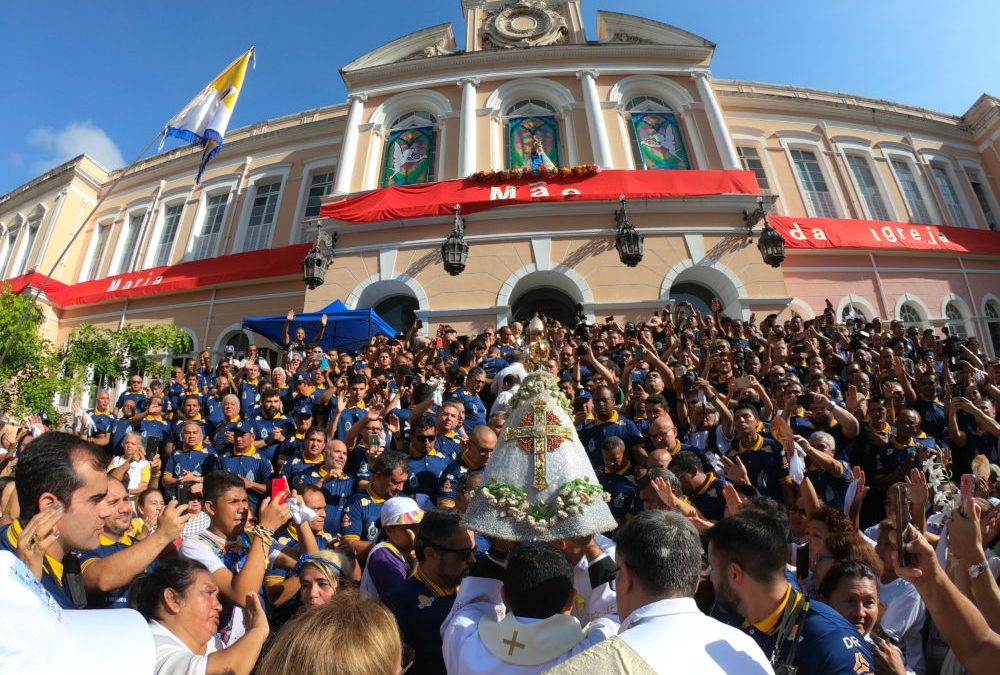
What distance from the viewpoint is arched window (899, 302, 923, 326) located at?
52.6 feet

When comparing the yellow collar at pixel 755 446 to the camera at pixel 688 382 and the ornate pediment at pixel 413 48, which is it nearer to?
the camera at pixel 688 382

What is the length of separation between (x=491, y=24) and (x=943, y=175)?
1715 centimetres

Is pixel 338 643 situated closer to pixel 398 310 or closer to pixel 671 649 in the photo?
pixel 671 649

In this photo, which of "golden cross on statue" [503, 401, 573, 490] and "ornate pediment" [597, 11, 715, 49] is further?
"ornate pediment" [597, 11, 715, 49]

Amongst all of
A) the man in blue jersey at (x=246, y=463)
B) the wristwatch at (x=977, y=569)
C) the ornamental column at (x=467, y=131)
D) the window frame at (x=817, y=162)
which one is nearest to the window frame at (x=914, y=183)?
the window frame at (x=817, y=162)

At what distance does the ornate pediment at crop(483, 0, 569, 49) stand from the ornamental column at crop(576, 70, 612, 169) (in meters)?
2.25

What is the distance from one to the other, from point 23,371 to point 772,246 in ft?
65.6

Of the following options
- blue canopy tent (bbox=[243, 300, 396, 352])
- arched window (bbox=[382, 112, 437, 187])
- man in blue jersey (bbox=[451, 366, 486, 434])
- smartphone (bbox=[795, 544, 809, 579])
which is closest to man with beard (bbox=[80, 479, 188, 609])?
smartphone (bbox=[795, 544, 809, 579])

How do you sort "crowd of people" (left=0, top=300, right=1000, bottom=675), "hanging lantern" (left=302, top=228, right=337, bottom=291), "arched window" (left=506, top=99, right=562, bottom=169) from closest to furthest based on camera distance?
"crowd of people" (left=0, top=300, right=1000, bottom=675), "hanging lantern" (left=302, top=228, right=337, bottom=291), "arched window" (left=506, top=99, right=562, bottom=169)

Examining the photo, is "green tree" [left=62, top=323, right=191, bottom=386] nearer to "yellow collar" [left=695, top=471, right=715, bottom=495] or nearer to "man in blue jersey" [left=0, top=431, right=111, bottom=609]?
"man in blue jersey" [left=0, top=431, right=111, bottom=609]

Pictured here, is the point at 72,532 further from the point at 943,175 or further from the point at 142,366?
the point at 943,175

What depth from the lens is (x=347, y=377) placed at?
8.19 metres

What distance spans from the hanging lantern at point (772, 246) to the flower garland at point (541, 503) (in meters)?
13.0

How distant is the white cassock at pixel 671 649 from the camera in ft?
4.58
